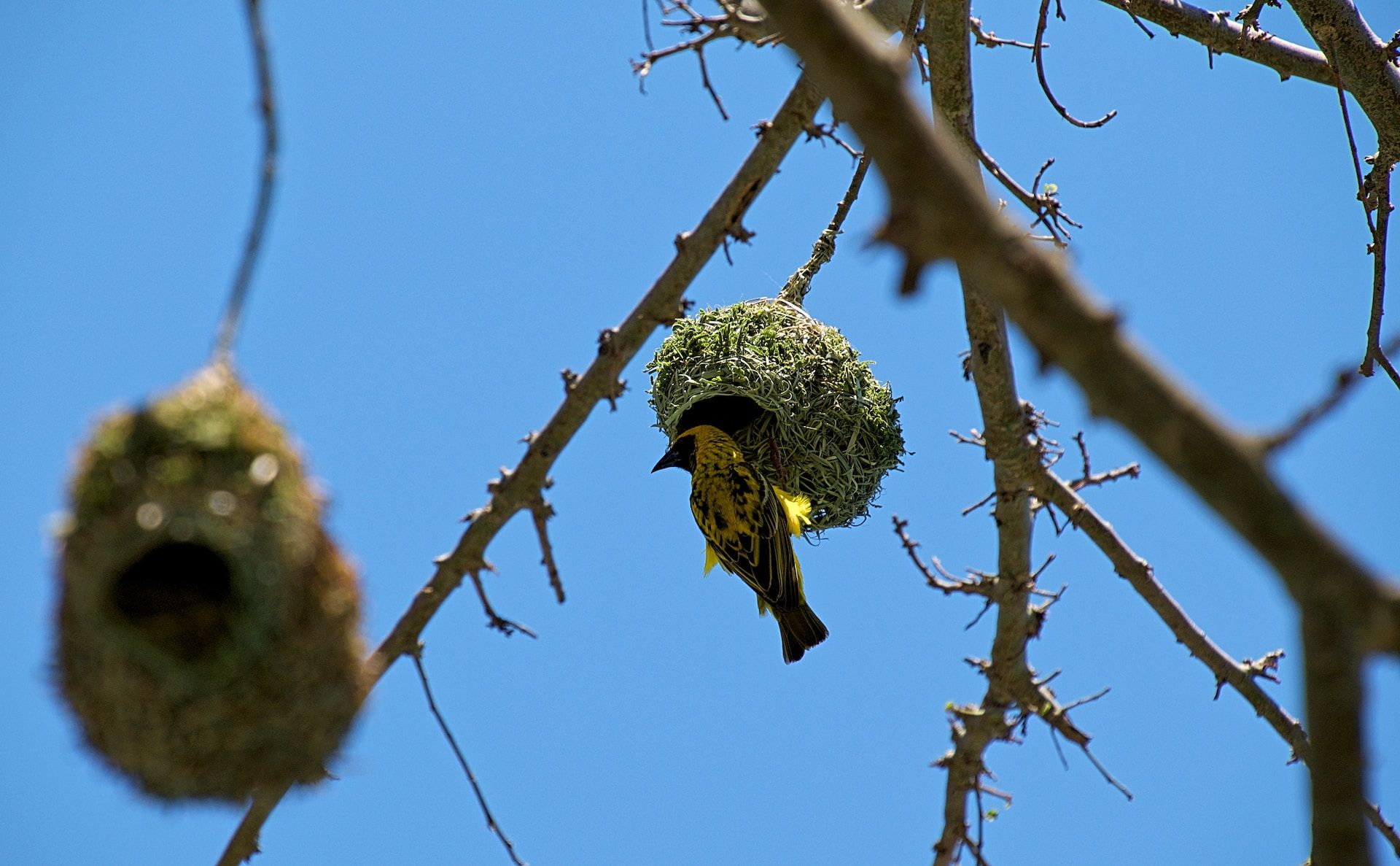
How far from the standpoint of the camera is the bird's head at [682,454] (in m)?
3.90

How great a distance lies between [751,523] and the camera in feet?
12.4

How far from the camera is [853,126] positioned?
1.28 metres

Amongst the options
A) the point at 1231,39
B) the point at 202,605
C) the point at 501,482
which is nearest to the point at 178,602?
the point at 202,605

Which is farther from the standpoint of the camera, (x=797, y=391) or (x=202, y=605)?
(x=797, y=391)

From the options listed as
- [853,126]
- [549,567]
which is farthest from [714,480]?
[853,126]

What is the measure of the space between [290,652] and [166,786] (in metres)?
0.29

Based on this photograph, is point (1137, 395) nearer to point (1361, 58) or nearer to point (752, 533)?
point (1361, 58)

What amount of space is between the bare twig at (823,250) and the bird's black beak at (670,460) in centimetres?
64

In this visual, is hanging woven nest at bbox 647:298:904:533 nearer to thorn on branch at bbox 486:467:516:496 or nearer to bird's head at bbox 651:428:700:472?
bird's head at bbox 651:428:700:472

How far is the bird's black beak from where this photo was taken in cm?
396

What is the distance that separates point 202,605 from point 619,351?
2.56 feet

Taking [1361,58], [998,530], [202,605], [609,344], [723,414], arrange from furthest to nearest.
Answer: [723,414] < [1361,58] < [998,530] < [609,344] < [202,605]

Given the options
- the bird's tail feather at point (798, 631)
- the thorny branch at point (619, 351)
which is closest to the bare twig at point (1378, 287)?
the thorny branch at point (619, 351)

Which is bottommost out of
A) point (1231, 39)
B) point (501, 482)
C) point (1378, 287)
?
point (501, 482)
